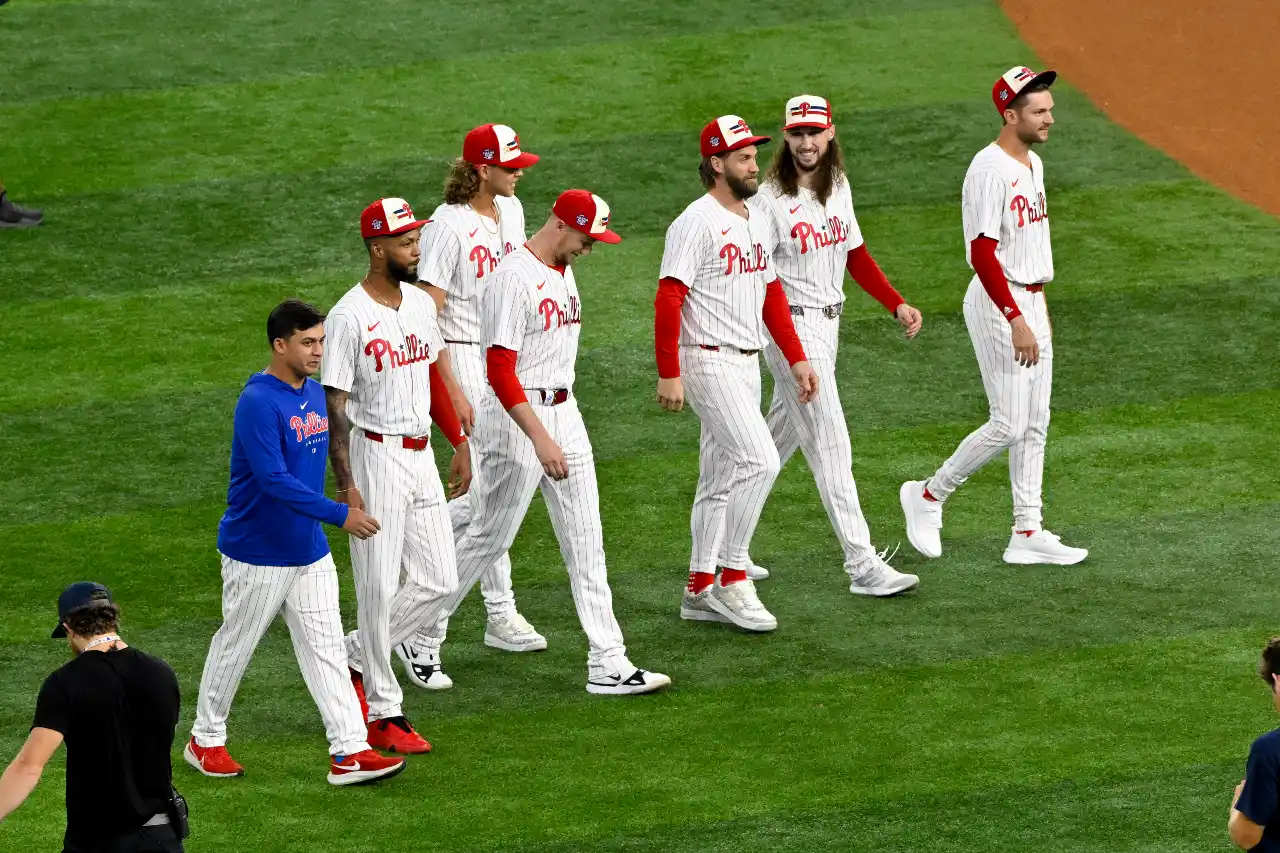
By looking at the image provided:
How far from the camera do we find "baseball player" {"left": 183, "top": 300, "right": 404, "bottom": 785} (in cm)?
657

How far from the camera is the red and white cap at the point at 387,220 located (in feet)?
23.1

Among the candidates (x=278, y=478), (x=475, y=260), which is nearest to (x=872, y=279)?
(x=475, y=260)

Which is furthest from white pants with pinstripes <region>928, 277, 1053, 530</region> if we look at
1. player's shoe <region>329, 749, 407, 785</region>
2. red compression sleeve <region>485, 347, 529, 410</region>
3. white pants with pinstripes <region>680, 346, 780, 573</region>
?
player's shoe <region>329, 749, 407, 785</region>

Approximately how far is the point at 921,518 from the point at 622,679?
2.11 m

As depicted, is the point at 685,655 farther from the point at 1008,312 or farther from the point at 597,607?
the point at 1008,312

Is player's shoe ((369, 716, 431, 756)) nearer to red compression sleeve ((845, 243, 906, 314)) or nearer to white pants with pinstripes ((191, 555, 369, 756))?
white pants with pinstripes ((191, 555, 369, 756))

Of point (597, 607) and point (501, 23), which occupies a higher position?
point (501, 23)

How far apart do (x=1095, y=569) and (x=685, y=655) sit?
6.57ft

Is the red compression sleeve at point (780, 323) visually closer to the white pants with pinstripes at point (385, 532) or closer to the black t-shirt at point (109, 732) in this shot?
the white pants with pinstripes at point (385, 532)

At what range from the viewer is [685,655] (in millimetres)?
8070

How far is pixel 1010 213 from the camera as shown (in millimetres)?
8758

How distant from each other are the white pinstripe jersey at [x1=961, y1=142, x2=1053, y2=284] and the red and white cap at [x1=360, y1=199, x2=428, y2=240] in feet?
9.43

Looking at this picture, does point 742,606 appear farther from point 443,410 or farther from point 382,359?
point 382,359

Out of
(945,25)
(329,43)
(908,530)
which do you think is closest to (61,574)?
(908,530)
